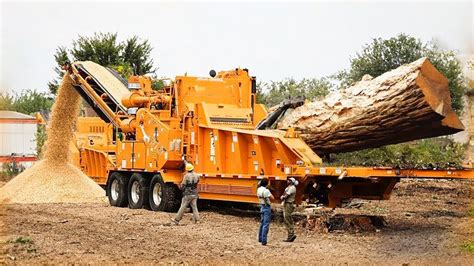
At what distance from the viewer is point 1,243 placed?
1494cm

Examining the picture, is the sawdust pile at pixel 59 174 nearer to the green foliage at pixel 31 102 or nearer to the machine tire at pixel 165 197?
the machine tire at pixel 165 197

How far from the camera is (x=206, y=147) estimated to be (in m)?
20.7

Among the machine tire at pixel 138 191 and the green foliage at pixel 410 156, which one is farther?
the machine tire at pixel 138 191

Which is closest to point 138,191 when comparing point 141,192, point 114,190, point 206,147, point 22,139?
point 141,192

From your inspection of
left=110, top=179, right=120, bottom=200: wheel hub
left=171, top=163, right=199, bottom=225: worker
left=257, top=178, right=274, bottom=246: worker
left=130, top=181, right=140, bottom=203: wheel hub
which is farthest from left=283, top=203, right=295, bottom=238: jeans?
left=110, top=179, right=120, bottom=200: wheel hub

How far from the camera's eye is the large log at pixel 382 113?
15820 millimetres

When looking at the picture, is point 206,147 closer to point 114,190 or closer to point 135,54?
point 114,190

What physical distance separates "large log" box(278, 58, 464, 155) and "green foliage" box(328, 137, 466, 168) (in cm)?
56

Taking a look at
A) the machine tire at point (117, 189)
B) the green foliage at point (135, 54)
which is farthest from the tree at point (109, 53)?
the machine tire at point (117, 189)

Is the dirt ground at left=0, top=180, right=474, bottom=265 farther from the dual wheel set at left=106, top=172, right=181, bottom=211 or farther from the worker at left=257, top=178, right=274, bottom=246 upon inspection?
the dual wheel set at left=106, top=172, right=181, bottom=211

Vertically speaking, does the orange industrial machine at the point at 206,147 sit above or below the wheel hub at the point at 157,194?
above

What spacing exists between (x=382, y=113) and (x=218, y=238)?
4.01 m

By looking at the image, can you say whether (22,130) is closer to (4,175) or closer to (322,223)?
(4,175)

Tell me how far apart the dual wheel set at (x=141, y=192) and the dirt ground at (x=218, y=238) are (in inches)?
17.2
